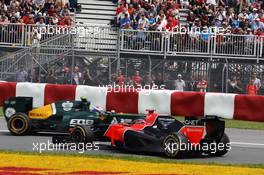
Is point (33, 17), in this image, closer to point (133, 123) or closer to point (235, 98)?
point (235, 98)

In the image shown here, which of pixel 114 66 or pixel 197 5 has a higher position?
pixel 197 5

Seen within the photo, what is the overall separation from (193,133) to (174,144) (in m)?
0.38

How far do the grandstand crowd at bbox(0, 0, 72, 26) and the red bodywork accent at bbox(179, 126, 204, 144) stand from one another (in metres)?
14.9

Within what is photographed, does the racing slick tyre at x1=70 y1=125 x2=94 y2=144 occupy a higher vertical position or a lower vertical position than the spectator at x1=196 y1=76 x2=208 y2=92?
lower

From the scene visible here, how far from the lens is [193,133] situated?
13.1m

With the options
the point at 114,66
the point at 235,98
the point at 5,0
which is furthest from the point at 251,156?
the point at 5,0

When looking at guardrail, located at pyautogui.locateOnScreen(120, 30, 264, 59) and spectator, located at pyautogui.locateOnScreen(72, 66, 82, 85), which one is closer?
spectator, located at pyautogui.locateOnScreen(72, 66, 82, 85)

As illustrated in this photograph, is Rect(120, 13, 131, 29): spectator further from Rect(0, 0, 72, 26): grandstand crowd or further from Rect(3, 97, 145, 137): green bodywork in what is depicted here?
Rect(3, 97, 145, 137): green bodywork

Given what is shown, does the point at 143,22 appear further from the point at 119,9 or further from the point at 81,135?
the point at 81,135

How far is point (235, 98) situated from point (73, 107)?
223 inches

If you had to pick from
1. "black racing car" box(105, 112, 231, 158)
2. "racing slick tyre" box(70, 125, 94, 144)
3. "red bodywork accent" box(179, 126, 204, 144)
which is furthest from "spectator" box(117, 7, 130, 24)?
"red bodywork accent" box(179, 126, 204, 144)

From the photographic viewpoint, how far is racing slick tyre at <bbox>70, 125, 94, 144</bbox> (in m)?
13.9

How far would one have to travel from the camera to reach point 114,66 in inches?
896

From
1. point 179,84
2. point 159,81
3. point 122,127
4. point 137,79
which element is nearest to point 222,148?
point 122,127
